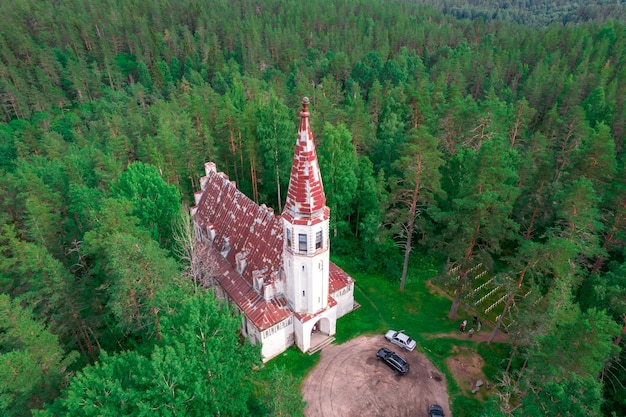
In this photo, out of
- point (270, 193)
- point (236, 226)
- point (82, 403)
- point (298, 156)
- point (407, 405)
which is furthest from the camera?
point (270, 193)

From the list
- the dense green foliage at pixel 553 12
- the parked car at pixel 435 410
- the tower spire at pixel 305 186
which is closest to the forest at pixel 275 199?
the parked car at pixel 435 410

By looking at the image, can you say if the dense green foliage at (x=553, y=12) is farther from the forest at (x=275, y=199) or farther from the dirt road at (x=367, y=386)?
the dirt road at (x=367, y=386)

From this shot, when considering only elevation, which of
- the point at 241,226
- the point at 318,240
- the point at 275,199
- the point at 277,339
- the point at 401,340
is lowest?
the point at 401,340

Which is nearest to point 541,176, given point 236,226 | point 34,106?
point 236,226

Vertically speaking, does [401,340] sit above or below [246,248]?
below

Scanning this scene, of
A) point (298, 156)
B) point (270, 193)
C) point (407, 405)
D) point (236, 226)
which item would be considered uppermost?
point (298, 156)

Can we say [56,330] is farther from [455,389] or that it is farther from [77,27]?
[77,27]

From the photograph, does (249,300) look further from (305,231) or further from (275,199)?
(275,199)

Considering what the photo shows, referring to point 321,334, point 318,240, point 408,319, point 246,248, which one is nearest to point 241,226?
point 246,248
